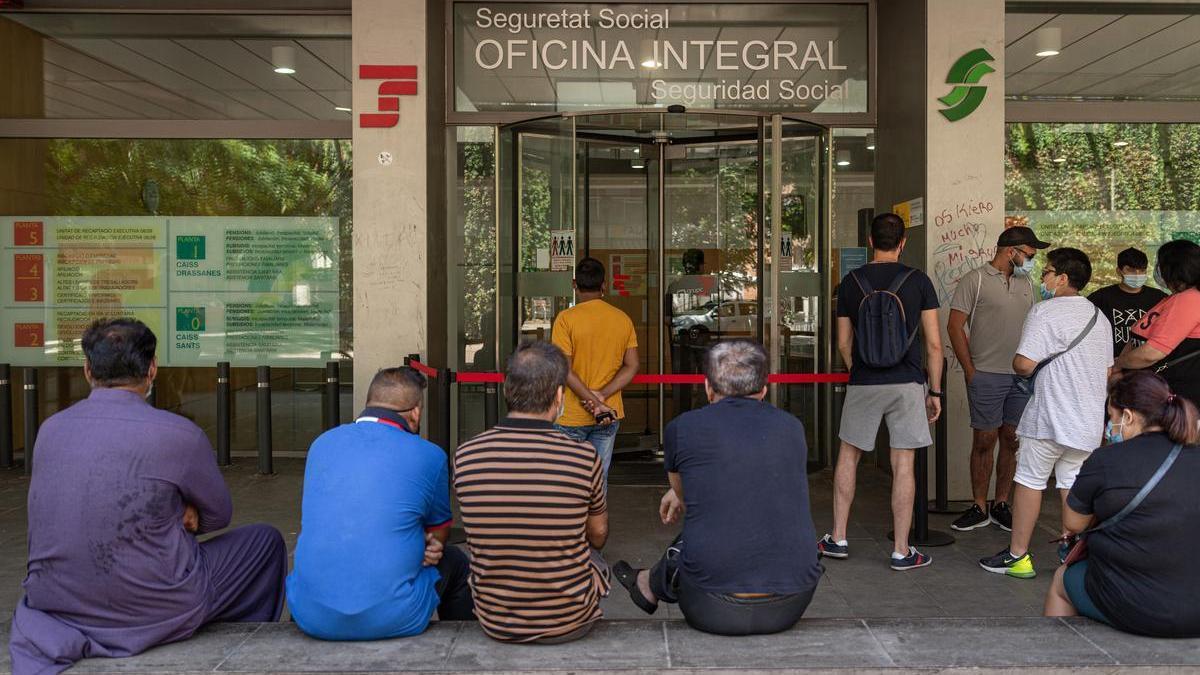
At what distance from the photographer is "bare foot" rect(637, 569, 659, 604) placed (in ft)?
11.8

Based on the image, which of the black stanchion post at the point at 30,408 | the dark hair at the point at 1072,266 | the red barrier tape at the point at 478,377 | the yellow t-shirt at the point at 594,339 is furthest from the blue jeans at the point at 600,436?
the black stanchion post at the point at 30,408

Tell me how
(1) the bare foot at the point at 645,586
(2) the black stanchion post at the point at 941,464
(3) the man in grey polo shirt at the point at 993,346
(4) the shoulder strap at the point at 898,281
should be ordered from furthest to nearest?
(2) the black stanchion post at the point at 941,464, (3) the man in grey polo shirt at the point at 993,346, (4) the shoulder strap at the point at 898,281, (1) the bare foot at the point at 645,586

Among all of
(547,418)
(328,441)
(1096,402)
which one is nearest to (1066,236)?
(1096,402)

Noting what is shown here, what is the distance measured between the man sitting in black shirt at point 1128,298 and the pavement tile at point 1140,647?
139 inches

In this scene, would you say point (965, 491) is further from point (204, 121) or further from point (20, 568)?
point (204, 121)

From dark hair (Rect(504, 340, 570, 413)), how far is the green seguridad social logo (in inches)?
182

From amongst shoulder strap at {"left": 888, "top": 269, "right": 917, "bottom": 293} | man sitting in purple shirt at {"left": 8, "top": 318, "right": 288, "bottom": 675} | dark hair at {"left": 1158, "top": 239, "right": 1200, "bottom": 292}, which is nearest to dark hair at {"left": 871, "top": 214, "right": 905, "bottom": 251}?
shoulder strap at {"left": 888, "top": 269, "right": 917, "bottom": 293}

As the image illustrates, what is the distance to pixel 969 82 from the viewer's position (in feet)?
22.9

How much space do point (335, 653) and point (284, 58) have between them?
19.7 ft

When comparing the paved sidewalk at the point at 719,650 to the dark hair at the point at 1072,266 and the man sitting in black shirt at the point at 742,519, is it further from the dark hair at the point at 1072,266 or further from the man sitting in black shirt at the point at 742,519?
the dark hair at the point at 1072,266

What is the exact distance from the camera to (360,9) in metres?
7.16

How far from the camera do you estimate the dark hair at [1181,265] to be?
513cm

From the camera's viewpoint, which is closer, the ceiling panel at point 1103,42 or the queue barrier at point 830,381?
the queue barrier at point 830,381

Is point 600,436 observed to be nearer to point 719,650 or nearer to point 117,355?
point 719,650
